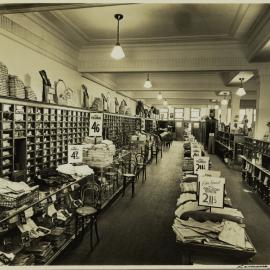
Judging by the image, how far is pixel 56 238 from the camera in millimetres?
3799

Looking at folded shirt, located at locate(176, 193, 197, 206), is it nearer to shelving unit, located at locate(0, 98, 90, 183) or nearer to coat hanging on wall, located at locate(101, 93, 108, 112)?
shelving unit, located at locate(0, 98, 90, 183)

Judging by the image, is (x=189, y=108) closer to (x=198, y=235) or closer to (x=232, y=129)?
(x=232, y=129)

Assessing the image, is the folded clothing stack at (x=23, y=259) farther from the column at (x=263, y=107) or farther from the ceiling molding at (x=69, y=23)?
the column at (x=263, y=107)

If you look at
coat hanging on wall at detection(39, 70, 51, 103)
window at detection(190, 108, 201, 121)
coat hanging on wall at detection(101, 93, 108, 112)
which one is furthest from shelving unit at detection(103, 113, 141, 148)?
window at detection(190, 108, 201, 121)

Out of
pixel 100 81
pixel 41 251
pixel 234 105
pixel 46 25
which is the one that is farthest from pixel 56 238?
pixel 234 105

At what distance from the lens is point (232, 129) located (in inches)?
536

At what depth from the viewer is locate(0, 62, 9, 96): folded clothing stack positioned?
4613 mm

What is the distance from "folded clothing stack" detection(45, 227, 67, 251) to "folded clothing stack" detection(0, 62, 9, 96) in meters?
2.42

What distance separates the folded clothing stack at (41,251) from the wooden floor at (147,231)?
0.23m

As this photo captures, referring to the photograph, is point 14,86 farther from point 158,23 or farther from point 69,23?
point 158,23

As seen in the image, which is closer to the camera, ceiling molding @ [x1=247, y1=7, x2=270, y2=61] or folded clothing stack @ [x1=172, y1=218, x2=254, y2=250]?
folded clothing stack @ [x1=172, y1=218, x2=254, y2=250]

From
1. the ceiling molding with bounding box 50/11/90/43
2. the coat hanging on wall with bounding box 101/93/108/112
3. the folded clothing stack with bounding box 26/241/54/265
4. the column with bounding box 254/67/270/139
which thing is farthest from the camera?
the coat hanging on wall with bounding box 101/93/108/112

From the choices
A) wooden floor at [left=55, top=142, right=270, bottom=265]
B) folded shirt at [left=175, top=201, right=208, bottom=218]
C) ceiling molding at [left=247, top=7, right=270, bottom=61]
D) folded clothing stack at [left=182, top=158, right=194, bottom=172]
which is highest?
ceiling molding at [left=247, top=7, right=270, bottom=61]

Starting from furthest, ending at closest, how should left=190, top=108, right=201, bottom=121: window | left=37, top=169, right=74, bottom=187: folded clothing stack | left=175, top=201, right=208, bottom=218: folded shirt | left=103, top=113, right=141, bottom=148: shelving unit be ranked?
left=190, top=108, right=201, bottom=121: window
left=103, top=113, right=141, bottom=148: shelving unit
left=37, top=169, right=74, bottom=187: folded clothing stack
left=175, top=201, right=208, bottom=218: folded shirt
